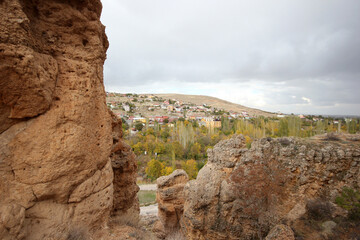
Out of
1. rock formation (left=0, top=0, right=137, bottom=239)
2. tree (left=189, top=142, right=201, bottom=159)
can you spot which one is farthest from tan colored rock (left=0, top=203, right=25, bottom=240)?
tree (left=189, top=142, right=201, bottom=159)

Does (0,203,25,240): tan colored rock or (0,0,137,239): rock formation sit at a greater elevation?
(0,0,137,239): rock formation

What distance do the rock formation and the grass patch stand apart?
14.3m

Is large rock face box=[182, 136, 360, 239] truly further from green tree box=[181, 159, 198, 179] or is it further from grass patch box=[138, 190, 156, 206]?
green tree box=[181, 159, 198, 179]

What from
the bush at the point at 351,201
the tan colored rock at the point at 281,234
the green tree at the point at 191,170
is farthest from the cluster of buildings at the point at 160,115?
the tan colored rock at the point at 281,234

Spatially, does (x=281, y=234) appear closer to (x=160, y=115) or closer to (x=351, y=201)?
(x=351, y=201)

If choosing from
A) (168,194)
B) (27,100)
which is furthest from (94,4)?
(168,194)

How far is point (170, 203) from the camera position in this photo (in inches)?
418

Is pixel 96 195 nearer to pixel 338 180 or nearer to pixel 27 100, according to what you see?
pixel 27 100

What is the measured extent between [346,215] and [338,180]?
4.62 ft

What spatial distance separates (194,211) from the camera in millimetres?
8219

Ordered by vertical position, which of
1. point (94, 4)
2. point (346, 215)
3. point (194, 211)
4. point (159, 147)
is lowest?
point (159, 147)

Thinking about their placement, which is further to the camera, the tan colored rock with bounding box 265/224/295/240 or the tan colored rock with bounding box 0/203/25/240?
the tan colored rock with bounding box 265/224/295/240

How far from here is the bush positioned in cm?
700

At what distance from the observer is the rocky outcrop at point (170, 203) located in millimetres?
10569
